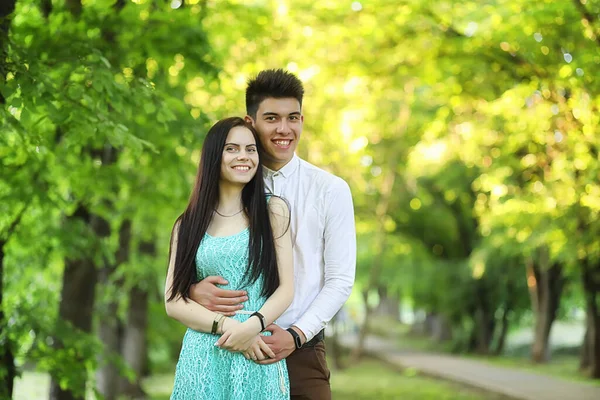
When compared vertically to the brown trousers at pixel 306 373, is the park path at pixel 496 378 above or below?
below

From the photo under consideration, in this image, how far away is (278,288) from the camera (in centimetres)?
398

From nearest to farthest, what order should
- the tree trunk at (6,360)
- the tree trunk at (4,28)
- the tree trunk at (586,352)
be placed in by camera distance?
1. the tree trunk at (4,28)
2. the tree trunk at (6,360)
3. the tree trunk at (586,352)

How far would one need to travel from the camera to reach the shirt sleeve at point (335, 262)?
4.09 metres

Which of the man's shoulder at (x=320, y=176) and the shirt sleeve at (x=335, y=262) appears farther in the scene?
the man's shoulder at (x=320, y=176)

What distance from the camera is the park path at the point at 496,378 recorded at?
15635mm

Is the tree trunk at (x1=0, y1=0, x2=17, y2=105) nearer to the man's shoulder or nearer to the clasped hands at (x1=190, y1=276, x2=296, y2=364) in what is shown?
the man's shoulder

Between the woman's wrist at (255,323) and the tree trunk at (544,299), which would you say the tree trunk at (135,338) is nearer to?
the tree trunk at (544,299)

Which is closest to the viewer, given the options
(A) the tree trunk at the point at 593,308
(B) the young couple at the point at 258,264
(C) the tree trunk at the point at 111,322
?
(B) the young couple at the point at 258,264

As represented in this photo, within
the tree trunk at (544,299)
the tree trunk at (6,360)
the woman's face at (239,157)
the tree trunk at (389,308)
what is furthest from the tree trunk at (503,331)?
the woman's face at (239,157)

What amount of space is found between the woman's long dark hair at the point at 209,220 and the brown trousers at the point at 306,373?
1.36 ft

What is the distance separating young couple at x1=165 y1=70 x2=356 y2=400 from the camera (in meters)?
3.93

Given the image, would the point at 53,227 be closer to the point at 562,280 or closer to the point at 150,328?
the point at 150,328

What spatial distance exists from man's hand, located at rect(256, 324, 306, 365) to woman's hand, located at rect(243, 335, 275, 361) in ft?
0.09

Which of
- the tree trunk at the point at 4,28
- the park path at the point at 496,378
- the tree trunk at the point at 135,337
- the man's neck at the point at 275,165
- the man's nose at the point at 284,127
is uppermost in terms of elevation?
the tree trunk at the point at 4,28
